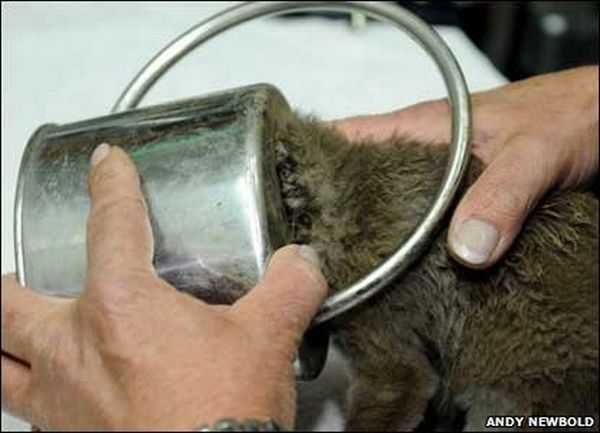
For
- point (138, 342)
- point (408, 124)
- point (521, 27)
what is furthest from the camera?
point (521, 27)

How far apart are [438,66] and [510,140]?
0.12 metres

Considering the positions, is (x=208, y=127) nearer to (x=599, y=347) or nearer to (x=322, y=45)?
(x=599, y=347)

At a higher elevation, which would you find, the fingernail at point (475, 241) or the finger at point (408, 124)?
the finger at point (408, 124)

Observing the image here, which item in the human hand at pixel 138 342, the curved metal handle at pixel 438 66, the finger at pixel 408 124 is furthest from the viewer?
the finger at pixel 408 124

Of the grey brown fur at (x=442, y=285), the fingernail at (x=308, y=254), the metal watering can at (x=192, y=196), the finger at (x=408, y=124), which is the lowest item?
the grey brown fur at (x=442, y=285)

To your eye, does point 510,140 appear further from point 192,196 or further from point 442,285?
point 192,196

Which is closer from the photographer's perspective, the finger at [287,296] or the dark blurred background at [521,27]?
the finger at [287,296]

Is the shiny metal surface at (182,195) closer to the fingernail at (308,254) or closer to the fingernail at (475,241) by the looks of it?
the fingernail at (308,254)

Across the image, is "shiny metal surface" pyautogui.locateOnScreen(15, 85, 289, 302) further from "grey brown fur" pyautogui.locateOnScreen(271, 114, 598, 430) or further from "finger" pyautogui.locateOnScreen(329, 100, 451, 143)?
"finger" pyautogui.locateOnScreen(329, 100, 451, 143)

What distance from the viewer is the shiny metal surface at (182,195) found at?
0.84 metres

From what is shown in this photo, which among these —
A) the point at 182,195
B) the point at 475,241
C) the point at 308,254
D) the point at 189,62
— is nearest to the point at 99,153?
the point at 182,195

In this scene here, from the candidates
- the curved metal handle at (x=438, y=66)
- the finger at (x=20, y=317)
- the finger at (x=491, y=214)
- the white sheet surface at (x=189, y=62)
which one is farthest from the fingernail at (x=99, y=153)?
the white sheet surface at (x=189, y=62)

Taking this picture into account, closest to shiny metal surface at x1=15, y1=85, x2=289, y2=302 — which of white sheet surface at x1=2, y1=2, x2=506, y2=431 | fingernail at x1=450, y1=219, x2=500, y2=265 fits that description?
fingernail at x1=450, y1=219, x2=500, y2=265

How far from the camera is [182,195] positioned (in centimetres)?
85
